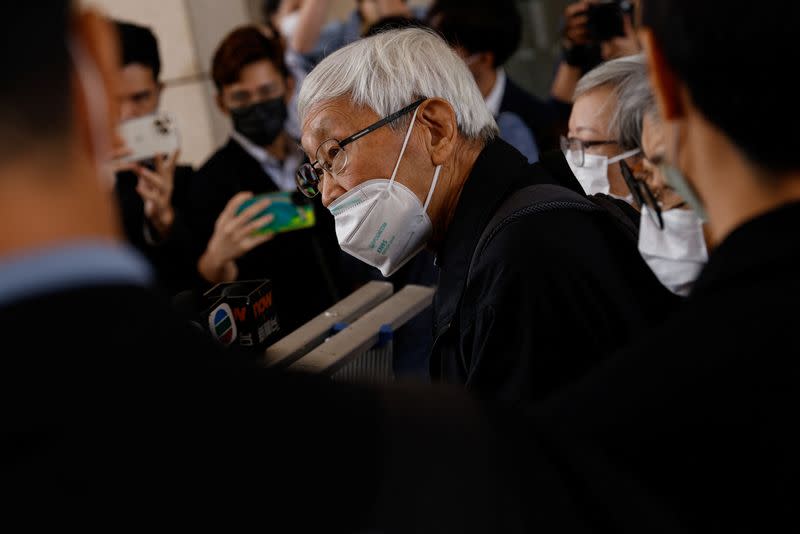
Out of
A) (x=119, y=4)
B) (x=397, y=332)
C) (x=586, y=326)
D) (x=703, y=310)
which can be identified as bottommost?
(x=397, y=332)

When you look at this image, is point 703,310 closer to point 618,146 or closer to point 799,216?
point 799,216

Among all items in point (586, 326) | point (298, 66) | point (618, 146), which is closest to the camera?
point (586, 326)

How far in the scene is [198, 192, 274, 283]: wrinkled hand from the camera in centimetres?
323

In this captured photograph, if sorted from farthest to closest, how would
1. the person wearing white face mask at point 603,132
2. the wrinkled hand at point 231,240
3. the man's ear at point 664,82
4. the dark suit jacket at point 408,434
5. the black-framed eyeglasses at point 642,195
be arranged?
the wrinkled hand at point 231,240, the person wearing white face mask at point 603,132, the black-framed eyeglasses at point 642,195, the man's ear at point 664,82, the dark suit jacket at point 408,434

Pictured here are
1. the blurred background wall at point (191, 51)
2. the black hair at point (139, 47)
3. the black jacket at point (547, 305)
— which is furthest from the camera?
the blurred background wall at point (191, 51)

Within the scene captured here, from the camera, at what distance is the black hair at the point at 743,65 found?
789mm

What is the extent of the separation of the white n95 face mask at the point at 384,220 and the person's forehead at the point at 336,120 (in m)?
0.12

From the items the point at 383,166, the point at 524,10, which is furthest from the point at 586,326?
the point at 524,10

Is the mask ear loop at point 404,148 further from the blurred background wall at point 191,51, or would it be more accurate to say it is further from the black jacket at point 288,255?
the blurred background wall at point 191,51

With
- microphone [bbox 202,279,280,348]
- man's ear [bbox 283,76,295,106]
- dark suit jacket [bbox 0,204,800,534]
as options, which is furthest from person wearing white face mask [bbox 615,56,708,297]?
man's ear [bbox 283,76,295,106]

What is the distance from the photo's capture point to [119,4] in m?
5.73

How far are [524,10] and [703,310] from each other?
21.3 ft

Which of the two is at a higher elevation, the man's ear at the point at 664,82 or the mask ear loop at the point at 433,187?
the man's ear at the point at 664,82

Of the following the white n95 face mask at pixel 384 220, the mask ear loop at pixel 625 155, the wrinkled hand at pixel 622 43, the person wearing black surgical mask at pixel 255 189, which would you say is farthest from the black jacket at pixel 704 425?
the wrinkled hand at pixel 622 43
